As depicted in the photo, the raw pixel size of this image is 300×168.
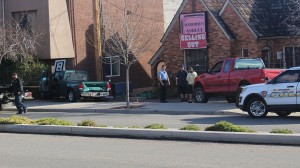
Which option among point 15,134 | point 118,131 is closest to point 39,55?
point 15,134

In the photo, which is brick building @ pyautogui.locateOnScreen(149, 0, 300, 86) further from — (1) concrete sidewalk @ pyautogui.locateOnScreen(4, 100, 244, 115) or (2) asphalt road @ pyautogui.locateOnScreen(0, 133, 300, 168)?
(2) asphalt road @ pyautogui.locateOnScreen(0, 133, 300, 168)

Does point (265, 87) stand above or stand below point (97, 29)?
below

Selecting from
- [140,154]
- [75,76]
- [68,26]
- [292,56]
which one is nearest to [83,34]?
[68,26]

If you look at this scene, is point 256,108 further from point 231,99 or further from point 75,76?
point 75,76

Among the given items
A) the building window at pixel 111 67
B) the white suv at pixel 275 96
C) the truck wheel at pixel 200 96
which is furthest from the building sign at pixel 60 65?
the white suv at pixel 275 96

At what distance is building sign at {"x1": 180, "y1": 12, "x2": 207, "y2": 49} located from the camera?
27484 mm

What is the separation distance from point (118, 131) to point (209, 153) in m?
3.49

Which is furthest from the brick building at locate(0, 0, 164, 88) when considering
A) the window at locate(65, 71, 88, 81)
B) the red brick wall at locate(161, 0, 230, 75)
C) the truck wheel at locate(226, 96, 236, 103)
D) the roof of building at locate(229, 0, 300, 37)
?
the truck wheel at locate(226, 96, 236, 103)

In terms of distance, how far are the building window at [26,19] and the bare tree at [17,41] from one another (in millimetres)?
302

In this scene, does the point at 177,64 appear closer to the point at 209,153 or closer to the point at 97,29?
the point at 97,29

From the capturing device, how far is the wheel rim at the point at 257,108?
53.9 feet

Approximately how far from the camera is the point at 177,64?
28844 millimetres

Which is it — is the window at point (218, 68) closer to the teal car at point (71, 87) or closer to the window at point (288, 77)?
the window at point (288, 77)

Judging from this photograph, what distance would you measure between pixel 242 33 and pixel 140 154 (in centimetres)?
1775
